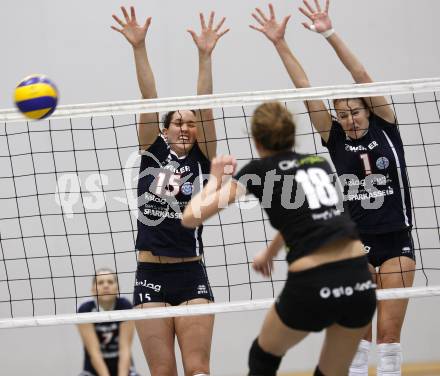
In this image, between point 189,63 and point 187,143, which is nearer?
point 187,143

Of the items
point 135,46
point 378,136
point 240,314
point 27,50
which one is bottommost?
point 240,314

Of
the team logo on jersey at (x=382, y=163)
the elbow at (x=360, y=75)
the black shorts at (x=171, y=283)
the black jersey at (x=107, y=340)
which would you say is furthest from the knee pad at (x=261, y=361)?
the black jersey at (x=107, y=340)

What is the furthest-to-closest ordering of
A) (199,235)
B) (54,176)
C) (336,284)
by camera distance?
(54,176), (199,235), (336,284)

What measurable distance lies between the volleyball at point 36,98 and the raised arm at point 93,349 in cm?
251

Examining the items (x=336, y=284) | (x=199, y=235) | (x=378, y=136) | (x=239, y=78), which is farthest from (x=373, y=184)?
(x=239, y=78)

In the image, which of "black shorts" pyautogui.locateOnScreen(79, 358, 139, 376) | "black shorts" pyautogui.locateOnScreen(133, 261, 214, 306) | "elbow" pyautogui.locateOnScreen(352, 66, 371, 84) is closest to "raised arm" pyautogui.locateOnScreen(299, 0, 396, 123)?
"elbow" pyautogui.locateOnScreen(352, 66, 371, 84)

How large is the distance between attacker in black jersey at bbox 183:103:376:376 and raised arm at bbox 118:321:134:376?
3083 mm

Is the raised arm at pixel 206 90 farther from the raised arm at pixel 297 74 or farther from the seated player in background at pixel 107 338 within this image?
the seated player in background at pixel 107 338

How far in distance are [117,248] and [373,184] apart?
354 centimetres

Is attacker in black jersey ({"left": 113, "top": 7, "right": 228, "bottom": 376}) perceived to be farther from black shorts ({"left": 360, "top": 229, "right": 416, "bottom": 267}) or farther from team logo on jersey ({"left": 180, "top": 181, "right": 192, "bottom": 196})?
black shorts ({"left": 360, "top": 229, "right": 416, "bottom": 267})

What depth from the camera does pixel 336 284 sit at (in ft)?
12.1

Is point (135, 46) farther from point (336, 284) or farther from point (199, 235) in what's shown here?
point (336, 284)

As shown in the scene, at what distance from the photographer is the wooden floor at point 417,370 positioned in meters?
8.07

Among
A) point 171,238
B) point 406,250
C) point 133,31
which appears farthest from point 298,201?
point 133,31
